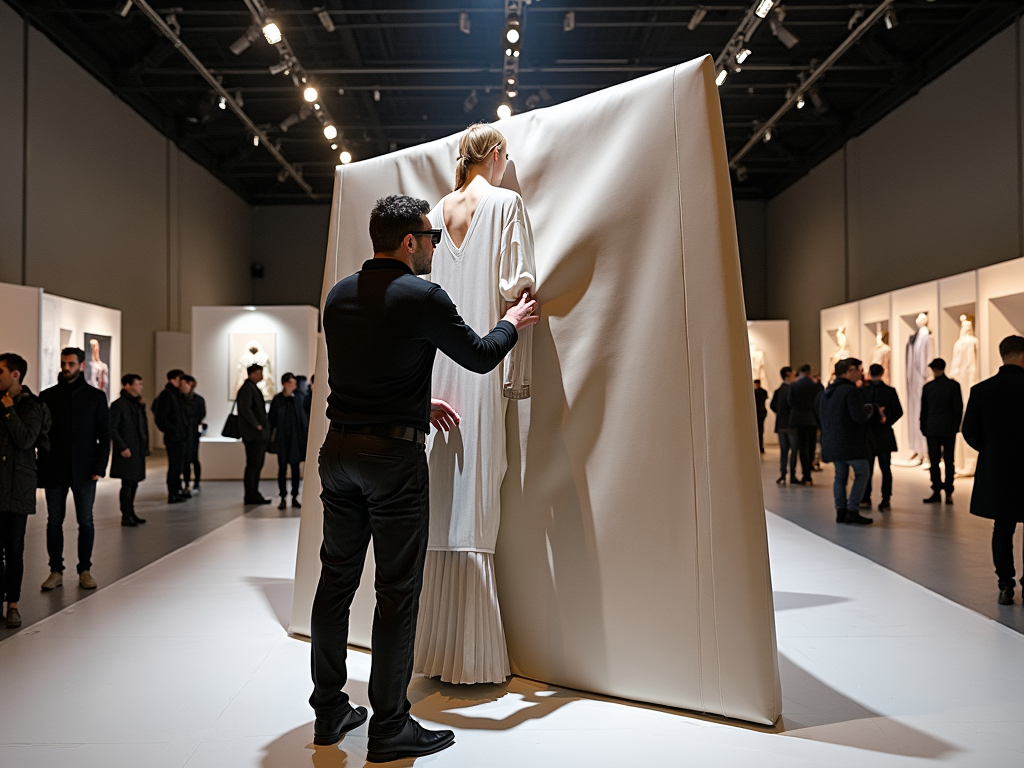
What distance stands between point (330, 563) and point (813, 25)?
12.6m

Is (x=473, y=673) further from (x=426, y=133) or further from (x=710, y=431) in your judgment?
(x=426, y=133)

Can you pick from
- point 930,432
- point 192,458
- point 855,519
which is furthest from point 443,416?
point 192,458

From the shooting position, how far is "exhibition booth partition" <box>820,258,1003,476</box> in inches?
419

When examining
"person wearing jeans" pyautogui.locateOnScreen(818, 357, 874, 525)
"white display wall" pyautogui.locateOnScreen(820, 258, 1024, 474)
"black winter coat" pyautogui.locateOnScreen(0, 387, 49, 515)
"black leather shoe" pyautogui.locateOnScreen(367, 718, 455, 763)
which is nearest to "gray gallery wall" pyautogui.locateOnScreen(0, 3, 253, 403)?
"black winter coat" pyautogui.locateOnScreen(0, 387, 49, 515)

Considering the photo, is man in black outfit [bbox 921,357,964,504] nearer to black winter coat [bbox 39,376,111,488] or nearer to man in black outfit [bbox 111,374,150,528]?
black winter coat [bbox 39,376,111,488]

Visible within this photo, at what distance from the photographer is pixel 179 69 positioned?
44.8 ft

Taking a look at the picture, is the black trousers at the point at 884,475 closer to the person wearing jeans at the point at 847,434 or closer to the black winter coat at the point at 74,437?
the person wearing jeans at the point at 847,434

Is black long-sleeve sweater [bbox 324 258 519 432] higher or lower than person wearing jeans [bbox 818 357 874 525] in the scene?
higher

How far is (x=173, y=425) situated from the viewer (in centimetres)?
951

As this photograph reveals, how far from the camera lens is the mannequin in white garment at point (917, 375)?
41.3ft

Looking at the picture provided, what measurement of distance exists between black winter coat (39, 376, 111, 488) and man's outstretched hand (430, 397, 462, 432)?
282cm

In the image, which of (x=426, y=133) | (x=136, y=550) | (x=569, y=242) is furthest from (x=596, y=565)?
(x=426, y=133)

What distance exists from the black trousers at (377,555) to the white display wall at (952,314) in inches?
388

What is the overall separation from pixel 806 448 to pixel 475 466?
28.4ft
